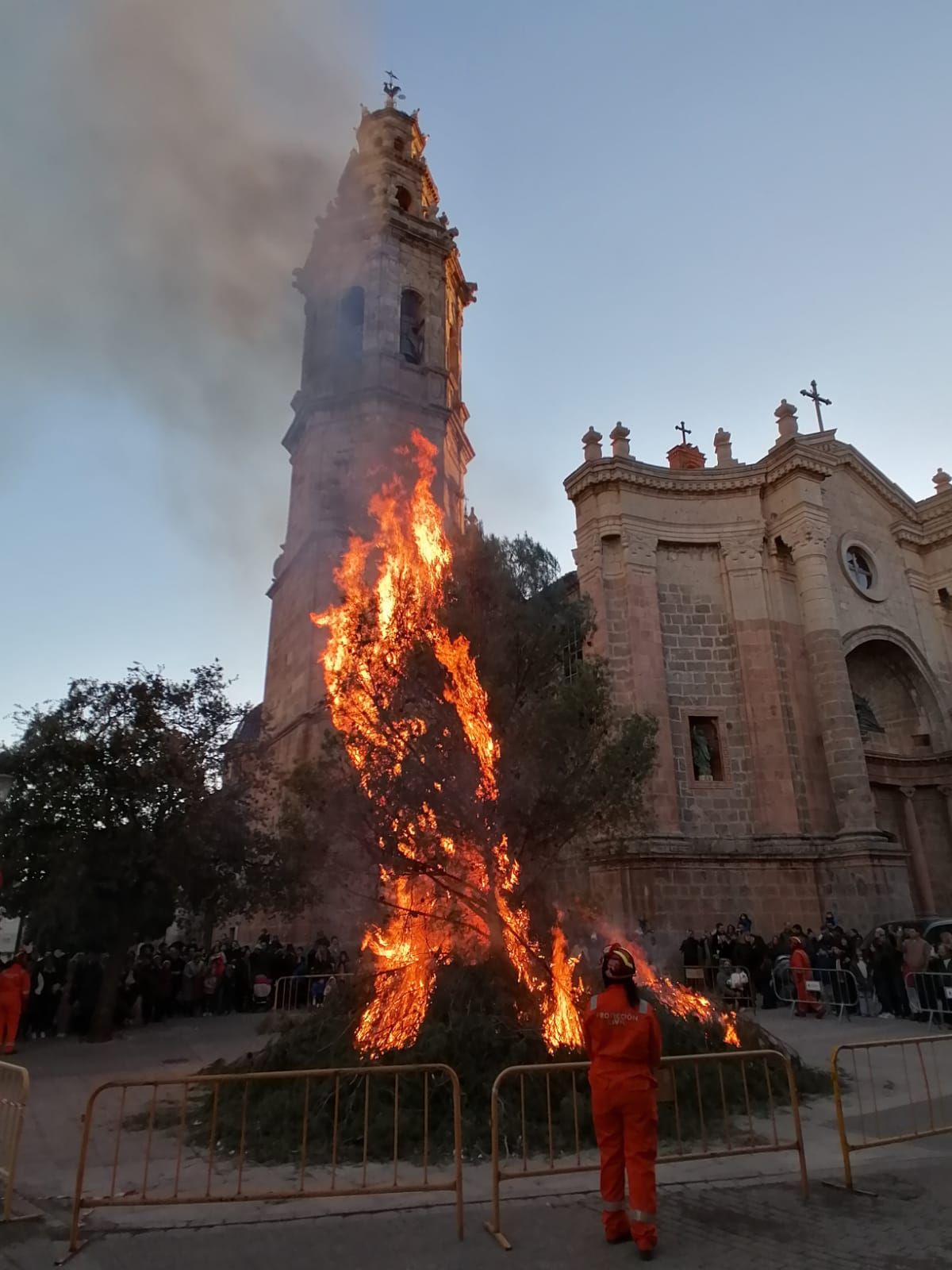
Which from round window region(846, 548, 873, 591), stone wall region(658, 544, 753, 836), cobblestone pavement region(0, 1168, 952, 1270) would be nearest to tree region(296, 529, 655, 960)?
cobblestone pavement region(0, 1168, 952, 1270)

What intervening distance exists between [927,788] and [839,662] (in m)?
6.37

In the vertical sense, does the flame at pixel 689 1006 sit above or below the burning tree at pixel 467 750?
below

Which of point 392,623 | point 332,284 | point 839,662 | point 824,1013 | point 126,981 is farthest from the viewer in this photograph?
point 332,284

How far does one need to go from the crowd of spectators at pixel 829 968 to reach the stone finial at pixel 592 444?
45.5 ft

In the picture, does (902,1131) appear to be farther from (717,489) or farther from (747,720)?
(717,489)

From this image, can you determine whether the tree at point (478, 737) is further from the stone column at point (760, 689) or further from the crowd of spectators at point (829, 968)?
the stone column at point (760, 689)

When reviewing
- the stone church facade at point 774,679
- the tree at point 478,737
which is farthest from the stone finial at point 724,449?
the tree at point 478,737

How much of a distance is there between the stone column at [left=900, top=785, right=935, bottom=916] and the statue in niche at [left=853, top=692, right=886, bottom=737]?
6.66 ft

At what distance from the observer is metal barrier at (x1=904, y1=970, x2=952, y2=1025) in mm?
13355

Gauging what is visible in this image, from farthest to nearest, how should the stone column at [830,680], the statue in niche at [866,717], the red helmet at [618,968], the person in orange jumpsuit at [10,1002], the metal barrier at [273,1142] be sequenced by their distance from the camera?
the statue in niche at [866,717], the stone column at [830,680], the person in orange jumpsuit at [10,1002], the metal barrier at [273,1142], the red helmet at [618,968]

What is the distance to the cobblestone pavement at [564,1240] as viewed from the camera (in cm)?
466

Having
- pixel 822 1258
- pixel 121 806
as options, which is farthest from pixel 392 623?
pixel 822 1258

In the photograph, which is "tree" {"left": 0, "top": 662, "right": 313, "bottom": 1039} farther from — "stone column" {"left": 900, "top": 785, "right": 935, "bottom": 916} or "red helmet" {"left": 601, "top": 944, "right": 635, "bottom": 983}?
"stone column" {"left": 900, "top": 785, "right": 935, "bottom": 916}

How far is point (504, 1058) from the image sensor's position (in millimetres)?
8305
